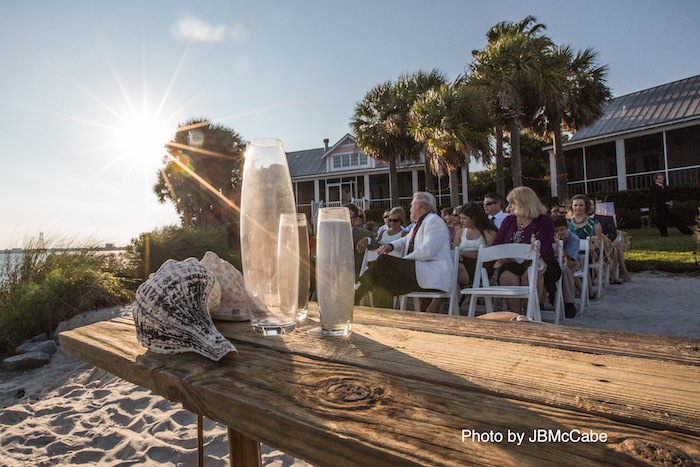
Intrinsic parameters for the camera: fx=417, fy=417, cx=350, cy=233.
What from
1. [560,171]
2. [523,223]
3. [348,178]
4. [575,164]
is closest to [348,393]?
[523,223]

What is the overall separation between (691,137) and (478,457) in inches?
1031

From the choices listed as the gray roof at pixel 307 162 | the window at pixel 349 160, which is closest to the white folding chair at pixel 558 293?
the window at pixel 349 160

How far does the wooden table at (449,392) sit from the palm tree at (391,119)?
18.6 meters

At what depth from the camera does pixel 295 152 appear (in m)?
33.4

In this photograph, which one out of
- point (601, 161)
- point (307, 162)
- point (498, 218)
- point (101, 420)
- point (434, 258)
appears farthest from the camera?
point (307, 162)

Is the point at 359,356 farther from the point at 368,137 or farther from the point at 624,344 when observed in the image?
the point at 368,137

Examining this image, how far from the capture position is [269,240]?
37.5 inches

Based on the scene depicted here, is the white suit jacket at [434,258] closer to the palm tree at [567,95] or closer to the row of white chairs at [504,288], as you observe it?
the row of white chairs at [504,288]

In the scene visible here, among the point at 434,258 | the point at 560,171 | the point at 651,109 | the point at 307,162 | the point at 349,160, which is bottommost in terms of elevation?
the point at 434,258

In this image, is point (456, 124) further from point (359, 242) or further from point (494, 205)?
point (359, 242)

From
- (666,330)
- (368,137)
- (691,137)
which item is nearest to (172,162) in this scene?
(368,137)

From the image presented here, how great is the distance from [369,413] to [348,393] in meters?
0.08

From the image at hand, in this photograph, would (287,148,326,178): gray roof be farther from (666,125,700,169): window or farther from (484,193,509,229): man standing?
(484,193,509,229): man standing

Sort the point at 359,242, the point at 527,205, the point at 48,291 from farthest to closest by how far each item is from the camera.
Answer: the point at 48,291 → the point at 359,242 → the point at 527,205
